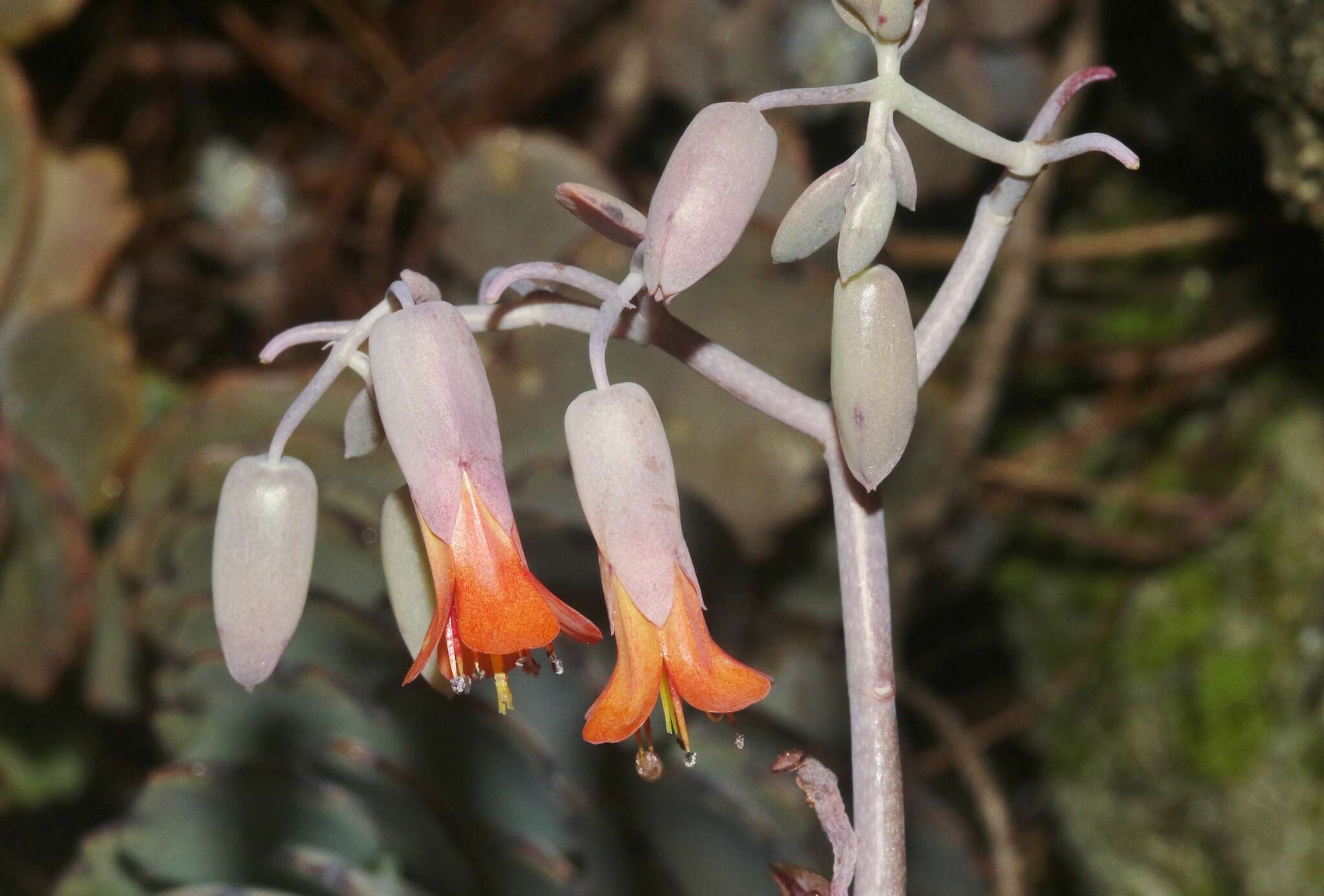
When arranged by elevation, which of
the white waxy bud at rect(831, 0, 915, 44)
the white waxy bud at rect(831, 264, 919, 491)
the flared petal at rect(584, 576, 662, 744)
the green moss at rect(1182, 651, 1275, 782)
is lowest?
the green moss at rect(1182, 651, 1275, 782)

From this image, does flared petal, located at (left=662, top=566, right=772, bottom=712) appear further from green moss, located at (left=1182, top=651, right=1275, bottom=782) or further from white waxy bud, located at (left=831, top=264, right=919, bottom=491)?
green moss, located at (left=1182, top=651, right=1275, bottom=782)

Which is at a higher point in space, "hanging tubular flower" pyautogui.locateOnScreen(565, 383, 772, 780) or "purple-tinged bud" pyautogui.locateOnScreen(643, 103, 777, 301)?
"purple-tinged bud" pyautogui.locateOnScreen(643, 103, 777, 301)

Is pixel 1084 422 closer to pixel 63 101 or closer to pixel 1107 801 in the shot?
pixel 1107 801

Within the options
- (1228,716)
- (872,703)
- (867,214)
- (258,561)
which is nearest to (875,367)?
(867,214)

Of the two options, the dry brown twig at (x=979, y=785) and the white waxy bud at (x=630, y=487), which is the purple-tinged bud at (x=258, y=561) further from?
the dry brown twig at (x=979, y=785)

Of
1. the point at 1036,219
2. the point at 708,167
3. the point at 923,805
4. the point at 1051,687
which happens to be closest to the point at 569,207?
the point at 708,167

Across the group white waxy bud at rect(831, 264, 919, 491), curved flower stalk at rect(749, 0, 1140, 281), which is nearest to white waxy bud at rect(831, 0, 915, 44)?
curved flower stalk at rect(749, 0, 1140, 281)
